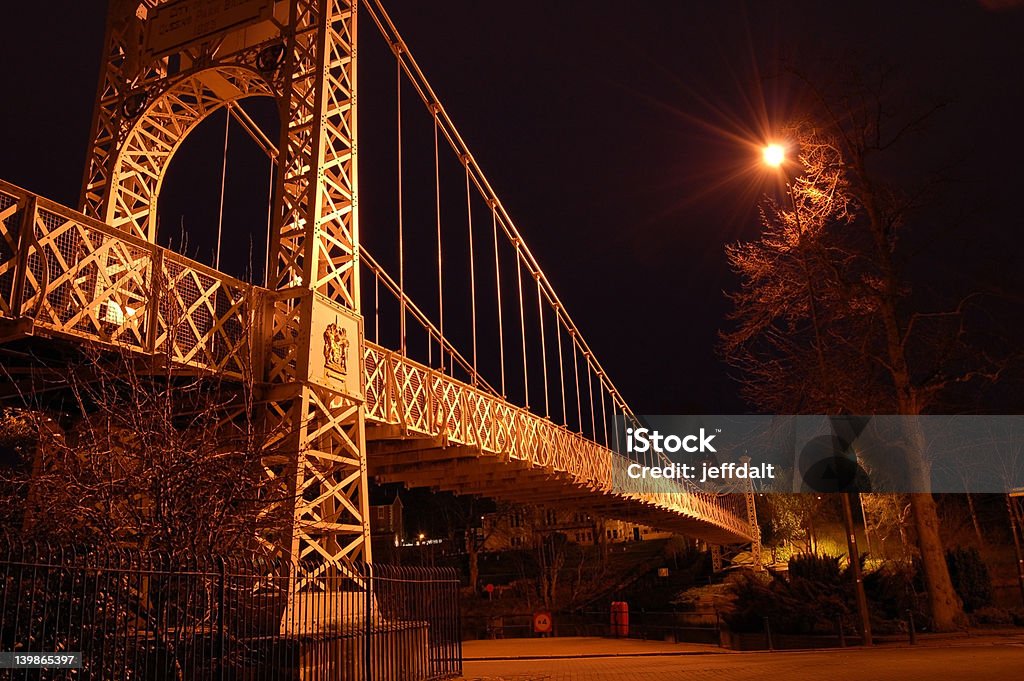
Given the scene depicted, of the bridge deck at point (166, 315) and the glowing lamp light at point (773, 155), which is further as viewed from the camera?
the glowing lamp light at point (773, 155)

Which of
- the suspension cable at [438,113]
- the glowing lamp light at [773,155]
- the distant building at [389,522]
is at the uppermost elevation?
the suspension cable at [438,113]

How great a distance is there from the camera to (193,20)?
1556 cm

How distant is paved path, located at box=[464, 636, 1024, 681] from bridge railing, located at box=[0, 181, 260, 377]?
7.13 m

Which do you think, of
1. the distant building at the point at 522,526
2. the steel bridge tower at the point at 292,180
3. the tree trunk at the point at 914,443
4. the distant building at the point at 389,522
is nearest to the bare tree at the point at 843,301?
the tree trunk at the point at 914,443

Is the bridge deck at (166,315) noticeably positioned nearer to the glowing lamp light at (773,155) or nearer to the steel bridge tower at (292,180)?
the steel bridge tower at (292,180)

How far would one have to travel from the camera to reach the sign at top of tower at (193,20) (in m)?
15.0

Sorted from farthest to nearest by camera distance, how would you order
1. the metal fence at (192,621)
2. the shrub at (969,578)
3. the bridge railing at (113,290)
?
the shrub at (969,578)
the bridge railing at (113,290)
the metal fence at (192,621)

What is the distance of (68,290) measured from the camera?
1109cm

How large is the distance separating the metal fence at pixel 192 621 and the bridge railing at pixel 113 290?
2.86 metres

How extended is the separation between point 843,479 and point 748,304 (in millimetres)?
6007

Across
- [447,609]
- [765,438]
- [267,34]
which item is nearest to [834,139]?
[765,438]

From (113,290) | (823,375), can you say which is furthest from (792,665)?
(113,290)

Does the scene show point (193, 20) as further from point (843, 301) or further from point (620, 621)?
point (620, 621)

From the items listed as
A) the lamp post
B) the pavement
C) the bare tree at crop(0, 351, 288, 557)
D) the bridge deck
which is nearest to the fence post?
the bare tree at crop(0, 351, 288, 557)
